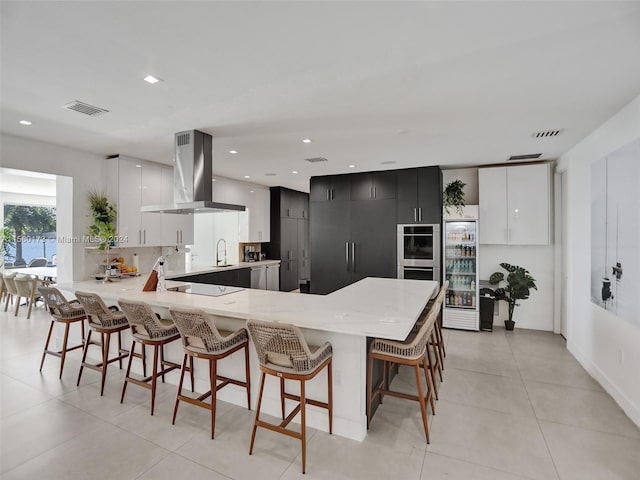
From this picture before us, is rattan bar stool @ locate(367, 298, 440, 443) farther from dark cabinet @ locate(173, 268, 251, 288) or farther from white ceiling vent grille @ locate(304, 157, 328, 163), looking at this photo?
dark cabinet @ locate(173, 268, 251, 288)

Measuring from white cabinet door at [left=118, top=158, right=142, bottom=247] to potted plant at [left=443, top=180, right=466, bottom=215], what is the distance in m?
4.84

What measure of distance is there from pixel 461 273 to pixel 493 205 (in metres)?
1.22

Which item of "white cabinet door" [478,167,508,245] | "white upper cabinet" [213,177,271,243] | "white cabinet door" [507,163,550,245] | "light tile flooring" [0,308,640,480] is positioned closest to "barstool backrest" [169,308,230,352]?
"light tile flooring" [0,308,640,480]

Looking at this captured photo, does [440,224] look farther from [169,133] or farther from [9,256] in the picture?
[9,256]

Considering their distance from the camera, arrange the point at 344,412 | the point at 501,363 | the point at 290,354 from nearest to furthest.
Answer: the point at 290,354, the point at 344,412, the point at 501,363

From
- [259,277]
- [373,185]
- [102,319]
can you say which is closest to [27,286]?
[259,277]

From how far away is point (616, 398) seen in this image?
9.97ft

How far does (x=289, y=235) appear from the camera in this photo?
835cm

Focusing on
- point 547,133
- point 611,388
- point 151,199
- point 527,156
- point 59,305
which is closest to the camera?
point 611,388

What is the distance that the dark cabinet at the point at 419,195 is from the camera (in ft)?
18.1

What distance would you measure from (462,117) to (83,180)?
4779 mm

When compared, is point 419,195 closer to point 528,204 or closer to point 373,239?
point 373,239

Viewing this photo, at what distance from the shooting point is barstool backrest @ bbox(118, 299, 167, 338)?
283 cm

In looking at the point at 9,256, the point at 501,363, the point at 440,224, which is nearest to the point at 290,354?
the point at 501,363
